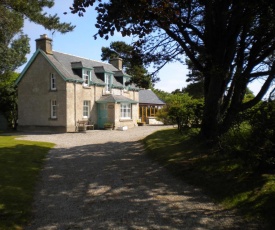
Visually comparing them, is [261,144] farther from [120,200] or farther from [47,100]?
[47,100]

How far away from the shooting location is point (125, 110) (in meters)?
33.8

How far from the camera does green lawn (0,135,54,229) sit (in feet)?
20.6

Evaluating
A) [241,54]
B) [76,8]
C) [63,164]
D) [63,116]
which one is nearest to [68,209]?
[76,8]

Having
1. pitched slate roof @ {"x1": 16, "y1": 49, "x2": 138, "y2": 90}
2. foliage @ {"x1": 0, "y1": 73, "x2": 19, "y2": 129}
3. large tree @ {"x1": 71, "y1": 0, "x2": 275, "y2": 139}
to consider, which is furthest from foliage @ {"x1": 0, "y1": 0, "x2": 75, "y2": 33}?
foliage @ {"x1": 0, "y1": 73, "x2": 19, "y2": 129}

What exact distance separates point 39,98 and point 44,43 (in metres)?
5.14

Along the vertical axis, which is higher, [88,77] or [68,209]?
[88,77]

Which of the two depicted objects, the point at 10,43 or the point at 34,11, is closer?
the point at 34,11

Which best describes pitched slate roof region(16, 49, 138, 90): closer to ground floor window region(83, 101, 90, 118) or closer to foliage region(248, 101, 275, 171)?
ground floor window region(83, 101, 90, 118)

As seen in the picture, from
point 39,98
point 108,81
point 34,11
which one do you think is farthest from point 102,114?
point 34,11

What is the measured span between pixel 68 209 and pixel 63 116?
2120 cm

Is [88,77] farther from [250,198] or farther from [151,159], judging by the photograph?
[250,198]

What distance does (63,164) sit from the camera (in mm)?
12172

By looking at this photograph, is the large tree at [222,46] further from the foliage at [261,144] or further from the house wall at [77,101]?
the house wall at [77,101]

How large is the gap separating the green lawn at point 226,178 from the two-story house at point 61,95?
53.8ft
